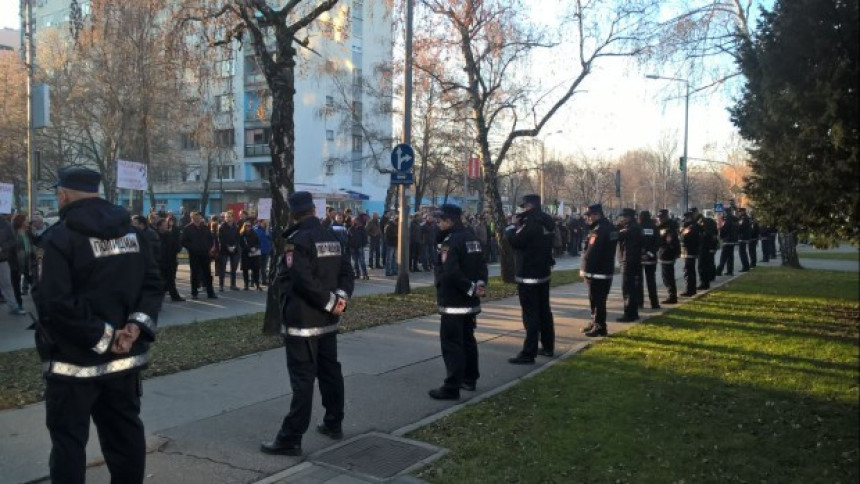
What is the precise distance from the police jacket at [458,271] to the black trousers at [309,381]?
160 cm

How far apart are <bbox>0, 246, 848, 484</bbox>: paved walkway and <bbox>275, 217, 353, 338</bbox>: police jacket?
3.24ft

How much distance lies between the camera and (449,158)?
40.9 meters

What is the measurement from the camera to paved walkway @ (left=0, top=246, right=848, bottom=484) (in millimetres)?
4633

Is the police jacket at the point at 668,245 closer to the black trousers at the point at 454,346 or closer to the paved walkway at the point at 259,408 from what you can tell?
the paved walkway at the point at 259,408

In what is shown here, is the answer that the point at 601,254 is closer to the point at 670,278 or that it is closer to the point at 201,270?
the point at 670,278

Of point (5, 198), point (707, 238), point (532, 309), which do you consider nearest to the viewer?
point (532, 309)

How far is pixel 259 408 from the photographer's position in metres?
6.02

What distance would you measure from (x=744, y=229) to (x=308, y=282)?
19.6m

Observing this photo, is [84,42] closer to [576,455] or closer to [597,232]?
[597,232]

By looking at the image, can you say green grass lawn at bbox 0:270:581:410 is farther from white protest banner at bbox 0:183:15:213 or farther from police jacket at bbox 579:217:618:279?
white protest banner at bbox 0:183:15:213

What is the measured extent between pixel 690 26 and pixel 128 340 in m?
15.4

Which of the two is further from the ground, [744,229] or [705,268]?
[744,229]

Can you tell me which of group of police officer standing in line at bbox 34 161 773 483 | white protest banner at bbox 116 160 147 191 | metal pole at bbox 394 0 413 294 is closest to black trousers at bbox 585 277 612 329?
group of police officer standing in line at bbox 34 161 773 483

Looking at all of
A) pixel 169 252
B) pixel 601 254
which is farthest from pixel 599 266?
pixel 169 252
